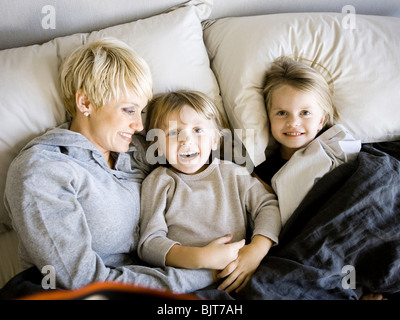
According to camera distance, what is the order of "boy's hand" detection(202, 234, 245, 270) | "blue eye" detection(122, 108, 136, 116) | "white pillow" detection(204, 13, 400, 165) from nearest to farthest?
"boy's hand" detection(202, 234, 245, 270) → "blue eye" detection(122, 108, 136, 116) → "white pillow" detection(204, 13, 400, 165)

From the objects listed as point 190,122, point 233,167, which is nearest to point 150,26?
point 190,122

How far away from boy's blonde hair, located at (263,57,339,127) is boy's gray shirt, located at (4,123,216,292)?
564 mm

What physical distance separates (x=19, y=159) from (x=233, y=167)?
2.03 feet

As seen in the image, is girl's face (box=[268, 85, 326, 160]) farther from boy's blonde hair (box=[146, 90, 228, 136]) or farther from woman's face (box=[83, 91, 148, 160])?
woman's face (box=[83, 91, 148, 160])

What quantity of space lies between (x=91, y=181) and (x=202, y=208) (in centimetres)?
33

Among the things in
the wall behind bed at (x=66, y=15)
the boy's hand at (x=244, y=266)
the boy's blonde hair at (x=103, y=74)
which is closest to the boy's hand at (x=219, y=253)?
the boy's hand at (x=244, y=266)

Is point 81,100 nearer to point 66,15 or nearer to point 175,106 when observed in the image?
point 175,106

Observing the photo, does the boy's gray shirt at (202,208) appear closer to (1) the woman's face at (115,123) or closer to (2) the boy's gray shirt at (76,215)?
(2) the boy's gray shirt at (76,215)

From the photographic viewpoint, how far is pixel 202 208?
1065mm

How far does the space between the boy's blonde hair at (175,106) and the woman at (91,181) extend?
52mm

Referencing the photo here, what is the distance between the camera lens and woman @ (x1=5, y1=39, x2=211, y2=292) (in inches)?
32.1

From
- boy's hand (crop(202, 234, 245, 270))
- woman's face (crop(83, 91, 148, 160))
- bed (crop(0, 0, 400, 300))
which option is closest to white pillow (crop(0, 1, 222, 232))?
bed (crop(0, 0, 400, 300))

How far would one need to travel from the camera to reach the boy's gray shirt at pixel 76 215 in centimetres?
81

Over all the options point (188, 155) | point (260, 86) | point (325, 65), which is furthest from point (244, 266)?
point (325, 65)
